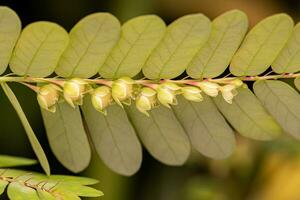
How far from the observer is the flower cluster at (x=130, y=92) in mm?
848

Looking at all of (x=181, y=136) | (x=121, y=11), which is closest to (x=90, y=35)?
(x=181, y=136)

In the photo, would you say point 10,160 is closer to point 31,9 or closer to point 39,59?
point 39,59

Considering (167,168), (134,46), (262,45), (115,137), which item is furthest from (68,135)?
(167,168)

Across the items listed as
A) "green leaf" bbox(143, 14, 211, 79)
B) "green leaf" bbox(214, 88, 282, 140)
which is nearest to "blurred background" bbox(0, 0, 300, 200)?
"green leaf" bbox(214, 88, 282, 140)

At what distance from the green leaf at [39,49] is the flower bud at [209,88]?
0.21 m

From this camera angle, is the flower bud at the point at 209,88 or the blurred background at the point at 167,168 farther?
the blurred background at the point at 167,168

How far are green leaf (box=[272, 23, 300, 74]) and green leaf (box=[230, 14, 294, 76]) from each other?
1 cm

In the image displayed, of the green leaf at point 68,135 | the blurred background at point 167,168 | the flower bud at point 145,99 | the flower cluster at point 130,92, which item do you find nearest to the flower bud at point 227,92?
the flower cluster at point 130,92

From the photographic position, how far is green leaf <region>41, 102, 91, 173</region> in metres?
0.89

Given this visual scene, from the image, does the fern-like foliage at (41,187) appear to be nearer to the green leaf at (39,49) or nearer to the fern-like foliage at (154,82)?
the fern-like foliage at (154,82)

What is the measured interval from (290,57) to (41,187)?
41cm

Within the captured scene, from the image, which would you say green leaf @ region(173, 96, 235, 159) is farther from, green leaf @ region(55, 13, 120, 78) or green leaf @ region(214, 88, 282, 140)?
green leaf @ region(55, 13, 120, 78)

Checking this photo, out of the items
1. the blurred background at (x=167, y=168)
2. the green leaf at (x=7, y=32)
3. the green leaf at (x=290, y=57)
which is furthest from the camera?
the blurred background at (x=167, y=168)

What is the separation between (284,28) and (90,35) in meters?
0.27
